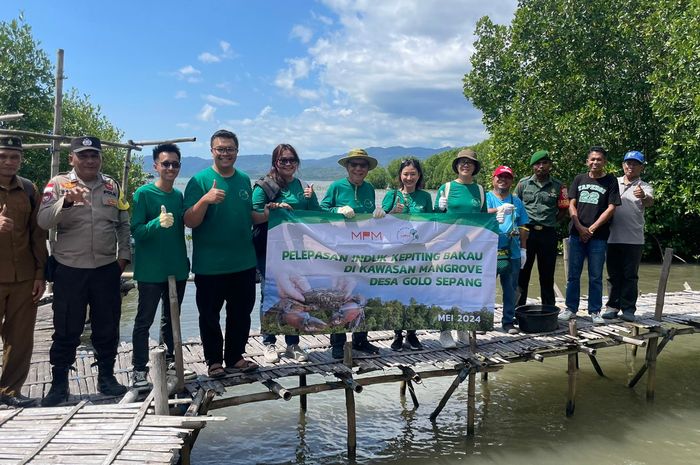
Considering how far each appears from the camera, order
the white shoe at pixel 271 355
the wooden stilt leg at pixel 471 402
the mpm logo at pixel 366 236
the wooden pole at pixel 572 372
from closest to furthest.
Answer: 1. the mpm logo at pixel 366 236
2. the white shoe at pixel 271 355
3. the wooden stilt leg at pixel 471 402
4. the wooden pole at pixel 572 372

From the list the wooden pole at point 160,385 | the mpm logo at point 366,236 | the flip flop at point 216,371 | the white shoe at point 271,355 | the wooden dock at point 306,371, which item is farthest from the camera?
the white shoe at point 271,355

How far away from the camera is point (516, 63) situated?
22453 millimetres

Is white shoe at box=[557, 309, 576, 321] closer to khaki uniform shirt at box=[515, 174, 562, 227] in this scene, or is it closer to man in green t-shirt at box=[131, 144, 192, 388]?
khaki uniform shirt at box=[515, 174, 562, 227]

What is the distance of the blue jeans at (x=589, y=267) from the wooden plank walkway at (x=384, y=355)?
0.35m

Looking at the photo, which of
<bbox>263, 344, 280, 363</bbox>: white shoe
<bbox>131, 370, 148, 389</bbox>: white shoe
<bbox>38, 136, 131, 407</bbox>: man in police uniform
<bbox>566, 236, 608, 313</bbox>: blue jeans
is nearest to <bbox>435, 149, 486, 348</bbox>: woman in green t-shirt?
<bbox>566, 236, 608, 313</bbox>: blue jeans

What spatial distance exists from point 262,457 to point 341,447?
1.07 meters

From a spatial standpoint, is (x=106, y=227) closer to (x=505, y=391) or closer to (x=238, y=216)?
(x=238, y=216)

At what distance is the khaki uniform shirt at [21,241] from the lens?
16.6 ft

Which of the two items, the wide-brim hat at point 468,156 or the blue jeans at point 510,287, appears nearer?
the wide-brim hat at point 468,156

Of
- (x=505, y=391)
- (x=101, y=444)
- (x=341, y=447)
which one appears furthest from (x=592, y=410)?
(x=101, y=444)

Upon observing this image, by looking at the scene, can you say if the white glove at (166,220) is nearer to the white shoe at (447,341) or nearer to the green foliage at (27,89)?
the white shoe at (447,341)

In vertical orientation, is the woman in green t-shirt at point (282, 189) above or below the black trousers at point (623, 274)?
above

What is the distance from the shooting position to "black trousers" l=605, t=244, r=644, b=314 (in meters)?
8.05

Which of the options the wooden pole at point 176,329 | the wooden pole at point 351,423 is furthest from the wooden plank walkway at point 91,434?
the wooden pole at point 351,423
